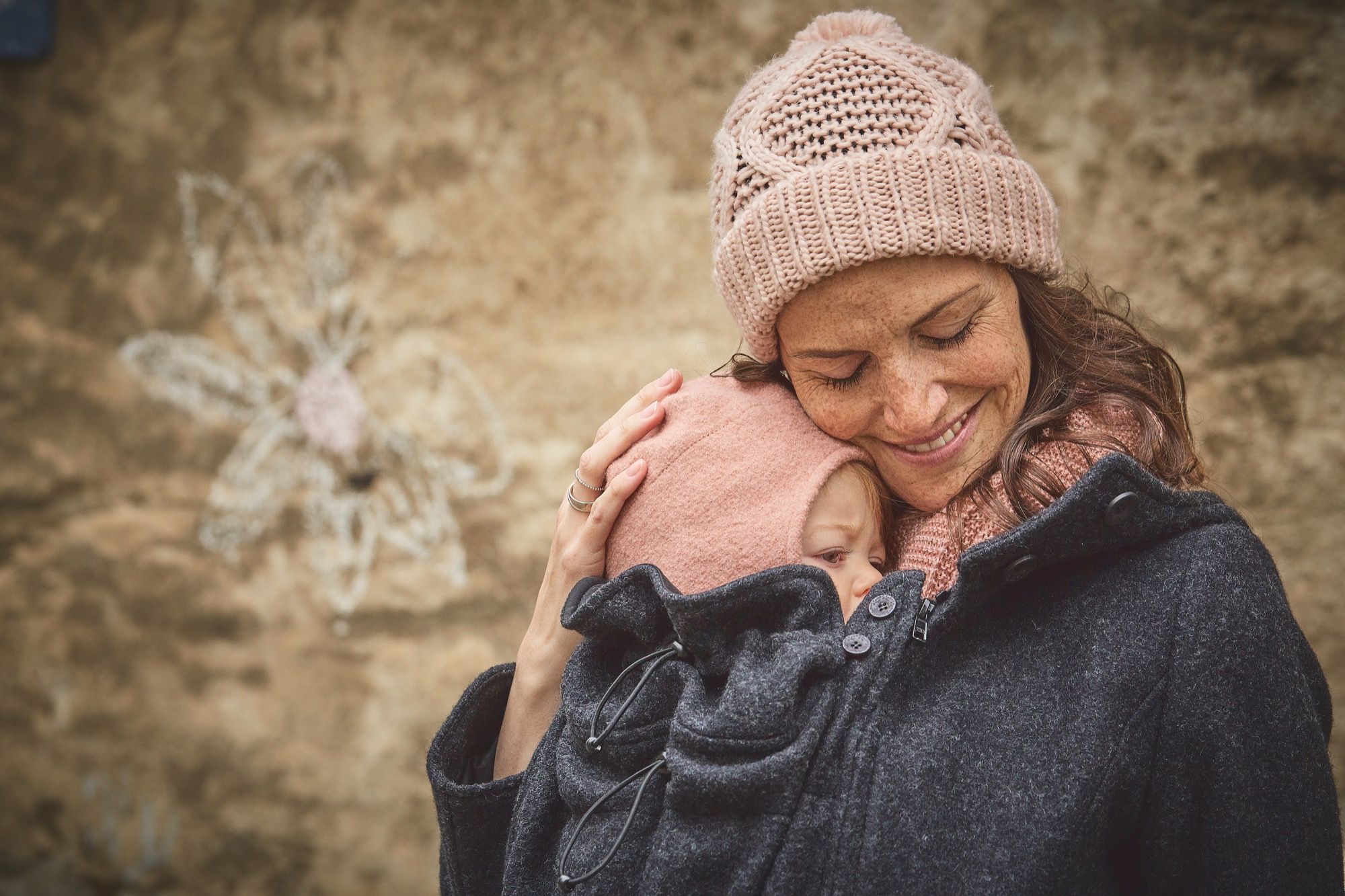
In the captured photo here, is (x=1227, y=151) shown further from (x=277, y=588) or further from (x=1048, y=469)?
A: (x=277, y=588)

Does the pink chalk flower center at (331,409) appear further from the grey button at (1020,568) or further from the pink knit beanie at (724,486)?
the grey button at (1020,568)

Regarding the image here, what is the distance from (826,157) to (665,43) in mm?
1876

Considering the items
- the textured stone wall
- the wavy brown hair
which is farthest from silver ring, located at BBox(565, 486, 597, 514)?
the textured stone wall

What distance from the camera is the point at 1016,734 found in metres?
1.14

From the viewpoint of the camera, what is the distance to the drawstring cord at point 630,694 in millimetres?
1267

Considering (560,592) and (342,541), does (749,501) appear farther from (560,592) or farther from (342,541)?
(342,541)

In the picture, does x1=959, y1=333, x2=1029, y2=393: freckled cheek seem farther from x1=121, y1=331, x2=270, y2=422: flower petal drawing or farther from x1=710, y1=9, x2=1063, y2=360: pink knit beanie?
x1=121, y1=331, x2=270, y2=422: flower petal drawing

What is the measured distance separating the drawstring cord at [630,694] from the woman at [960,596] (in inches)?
3.9

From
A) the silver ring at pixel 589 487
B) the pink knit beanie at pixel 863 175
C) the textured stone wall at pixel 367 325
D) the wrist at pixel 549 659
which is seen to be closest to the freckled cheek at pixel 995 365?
the pink knit beanie at pixel 863 175

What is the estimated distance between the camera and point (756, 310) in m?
1.45

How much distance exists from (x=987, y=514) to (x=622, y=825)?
65 centimetres

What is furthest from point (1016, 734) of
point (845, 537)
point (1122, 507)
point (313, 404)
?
point (313, 404)

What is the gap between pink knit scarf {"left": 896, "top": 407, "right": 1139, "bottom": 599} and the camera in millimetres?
1292

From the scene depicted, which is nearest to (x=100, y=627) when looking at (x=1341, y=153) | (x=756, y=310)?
(x=756, y=310)
